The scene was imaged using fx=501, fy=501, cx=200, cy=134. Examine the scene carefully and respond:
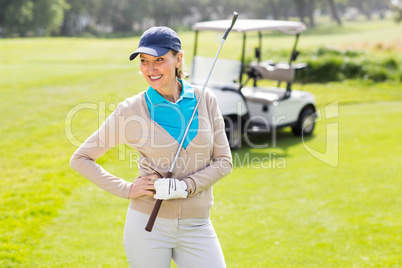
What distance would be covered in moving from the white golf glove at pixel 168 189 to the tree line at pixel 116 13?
5253 centimetres

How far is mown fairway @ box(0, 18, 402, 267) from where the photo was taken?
4586mm

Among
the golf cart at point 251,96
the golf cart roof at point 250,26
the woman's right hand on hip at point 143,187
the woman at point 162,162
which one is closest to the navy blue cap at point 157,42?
the woman at point 162,162

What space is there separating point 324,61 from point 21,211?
556 inches

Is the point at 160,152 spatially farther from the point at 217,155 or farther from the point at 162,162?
the point at 217,155

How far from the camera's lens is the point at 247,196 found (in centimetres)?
622

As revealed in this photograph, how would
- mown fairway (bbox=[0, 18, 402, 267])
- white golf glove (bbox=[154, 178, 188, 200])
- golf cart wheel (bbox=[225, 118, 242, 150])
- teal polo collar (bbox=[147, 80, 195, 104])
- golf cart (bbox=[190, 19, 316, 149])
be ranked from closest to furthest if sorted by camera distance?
1. white golf glove (bbox=[154, 178, 188, 200])
2. teal polo collar (bbox=[147, 80, 195, 104])
3. mown fairway (bbox=[0, 18, 402, 267])
4. golf cart wheel (bbox=[225, 118, 242, 150])
5. golf cart (bbox=[190, 19, 316, 149])

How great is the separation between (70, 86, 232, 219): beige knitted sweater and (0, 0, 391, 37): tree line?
171 feet

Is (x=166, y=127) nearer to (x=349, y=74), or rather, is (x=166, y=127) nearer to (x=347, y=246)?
(x=347, y=246)

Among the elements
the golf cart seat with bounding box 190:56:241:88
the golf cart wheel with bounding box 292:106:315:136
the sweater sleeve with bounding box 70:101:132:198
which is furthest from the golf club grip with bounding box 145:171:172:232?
the golf cart wheel with bounding box 292:106:315:136

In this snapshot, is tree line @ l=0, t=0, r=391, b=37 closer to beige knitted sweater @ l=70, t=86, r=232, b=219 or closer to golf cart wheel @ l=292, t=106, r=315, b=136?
golf cart wheel @ l=292, t=106, r=315, b=136

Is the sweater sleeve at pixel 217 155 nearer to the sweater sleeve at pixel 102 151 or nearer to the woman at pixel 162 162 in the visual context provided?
the woman at pixel 162 162

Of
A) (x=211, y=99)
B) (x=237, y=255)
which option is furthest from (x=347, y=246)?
(x=211, y=99)

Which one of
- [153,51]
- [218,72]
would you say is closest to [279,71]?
[218,72]

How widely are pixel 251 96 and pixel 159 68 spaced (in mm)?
6689
